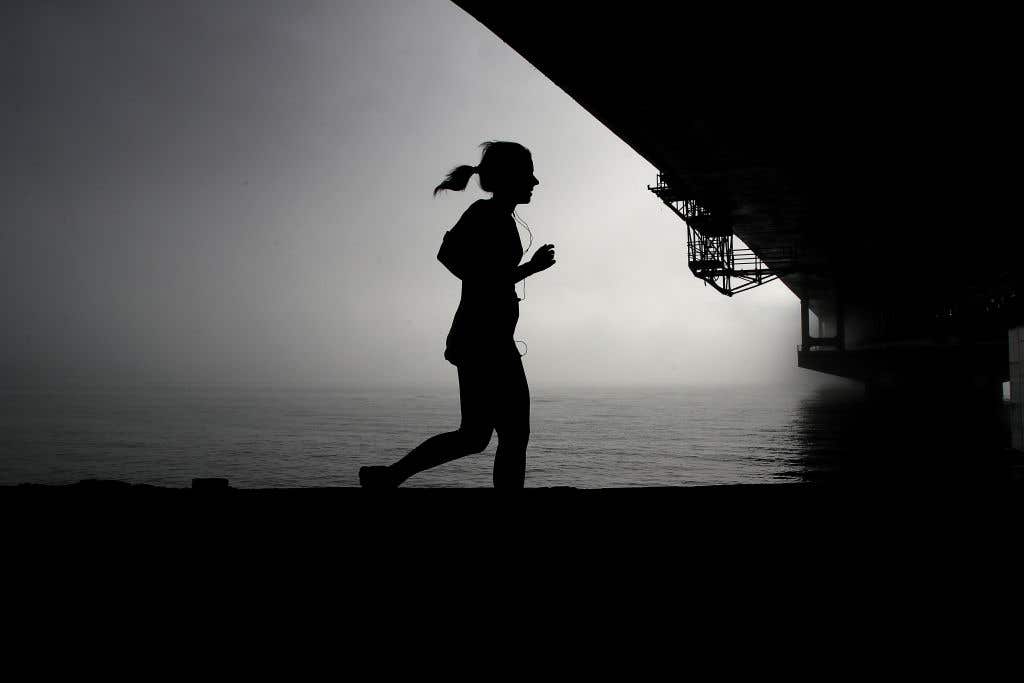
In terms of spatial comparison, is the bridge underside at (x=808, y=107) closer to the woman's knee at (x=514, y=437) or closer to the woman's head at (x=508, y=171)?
the woman's head at (x=508, y=171)

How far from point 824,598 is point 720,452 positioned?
2207 centimetres

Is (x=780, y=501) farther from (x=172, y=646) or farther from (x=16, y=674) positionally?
(x=16, y=674)

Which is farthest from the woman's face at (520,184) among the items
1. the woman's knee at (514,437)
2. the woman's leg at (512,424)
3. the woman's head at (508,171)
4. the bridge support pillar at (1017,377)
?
the bridge support pillar at (1017,377)

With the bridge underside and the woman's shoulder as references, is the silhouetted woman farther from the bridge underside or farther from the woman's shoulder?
the bridge underside

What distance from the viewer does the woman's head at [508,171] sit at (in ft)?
11.6

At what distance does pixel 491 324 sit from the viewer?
3457 millimetres

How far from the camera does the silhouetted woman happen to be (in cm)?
346

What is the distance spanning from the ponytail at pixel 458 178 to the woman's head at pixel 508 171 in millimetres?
67

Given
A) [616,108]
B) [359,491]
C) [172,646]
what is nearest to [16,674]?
[172,646]

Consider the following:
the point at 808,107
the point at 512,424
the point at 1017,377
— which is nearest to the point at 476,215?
the point at 512,424

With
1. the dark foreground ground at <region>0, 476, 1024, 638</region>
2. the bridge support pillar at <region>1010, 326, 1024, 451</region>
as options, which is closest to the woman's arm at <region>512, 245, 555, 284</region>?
the dark foreground ground at <region>0, 476, 1024, 638</region>

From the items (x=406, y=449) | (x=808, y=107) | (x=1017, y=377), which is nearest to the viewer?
(x=808, y=107)

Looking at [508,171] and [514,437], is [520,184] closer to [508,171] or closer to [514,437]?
[508,171]

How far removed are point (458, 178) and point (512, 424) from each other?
1171 mm
